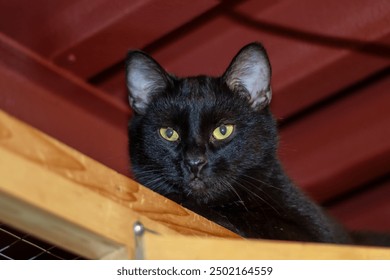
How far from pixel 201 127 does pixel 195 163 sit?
17 cm

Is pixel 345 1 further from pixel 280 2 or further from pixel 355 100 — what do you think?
pixel 355 100

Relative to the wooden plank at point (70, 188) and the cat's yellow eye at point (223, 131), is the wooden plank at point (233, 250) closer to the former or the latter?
the wooden plank at point (70, 188)

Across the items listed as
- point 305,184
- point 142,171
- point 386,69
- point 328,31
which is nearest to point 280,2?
point 328,31

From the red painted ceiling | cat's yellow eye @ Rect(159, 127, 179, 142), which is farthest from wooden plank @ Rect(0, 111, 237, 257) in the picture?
the red painted ceiling

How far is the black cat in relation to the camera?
2.10 m

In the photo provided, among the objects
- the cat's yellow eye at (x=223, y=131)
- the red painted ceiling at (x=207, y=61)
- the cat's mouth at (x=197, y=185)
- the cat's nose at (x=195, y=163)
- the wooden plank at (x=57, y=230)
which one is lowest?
the wooden plank at (x=57, y=230)

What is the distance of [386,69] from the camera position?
273cm

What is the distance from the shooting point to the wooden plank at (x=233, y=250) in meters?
1.25

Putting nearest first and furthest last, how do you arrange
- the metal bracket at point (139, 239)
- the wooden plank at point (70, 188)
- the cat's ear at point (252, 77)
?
the wooden plank at point (70, 188)
the metal bracket at point (139, 239)
the cat's ear at point (252, 77)

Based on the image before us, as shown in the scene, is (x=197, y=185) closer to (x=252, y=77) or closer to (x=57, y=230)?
(x=252, y=77)

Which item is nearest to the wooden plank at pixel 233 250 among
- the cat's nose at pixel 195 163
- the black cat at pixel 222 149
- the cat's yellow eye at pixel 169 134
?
the black cat at pixel 222 149

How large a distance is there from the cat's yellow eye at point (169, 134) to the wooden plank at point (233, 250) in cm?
92

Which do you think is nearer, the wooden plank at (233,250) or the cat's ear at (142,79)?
the wooden plank at (233,250)
